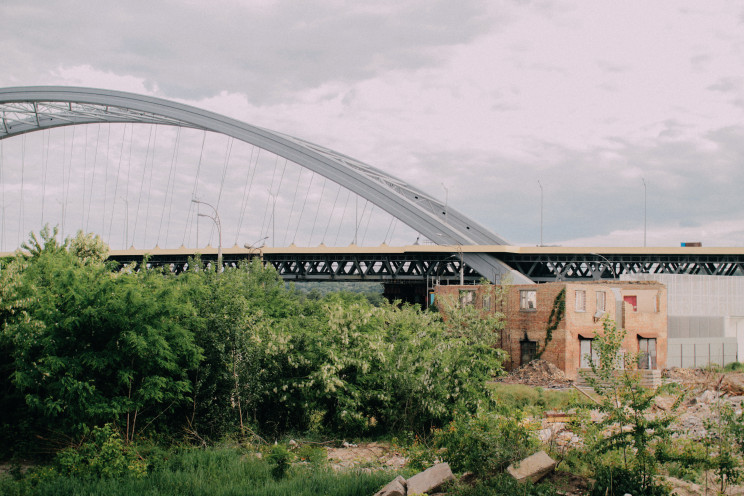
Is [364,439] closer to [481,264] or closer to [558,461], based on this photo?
[558,461]

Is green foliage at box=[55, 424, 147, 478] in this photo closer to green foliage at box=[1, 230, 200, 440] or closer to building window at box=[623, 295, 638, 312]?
green foliage at box=[1, 230, 200, 440]

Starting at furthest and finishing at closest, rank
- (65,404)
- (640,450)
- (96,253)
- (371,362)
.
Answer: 1. (96,253)
2. (371,362)
3. (65,404)
4. (640,450)

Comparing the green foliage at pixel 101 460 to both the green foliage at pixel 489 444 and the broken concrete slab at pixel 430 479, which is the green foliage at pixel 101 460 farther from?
the green foliage at pixel 489 444

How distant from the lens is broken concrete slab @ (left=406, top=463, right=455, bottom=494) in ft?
39.5

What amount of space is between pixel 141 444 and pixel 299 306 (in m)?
11.5

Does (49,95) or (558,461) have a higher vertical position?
(49,95)

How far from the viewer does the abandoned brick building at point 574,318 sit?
3669cm

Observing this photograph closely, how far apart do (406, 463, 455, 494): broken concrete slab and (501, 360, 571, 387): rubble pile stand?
2345 centimetres

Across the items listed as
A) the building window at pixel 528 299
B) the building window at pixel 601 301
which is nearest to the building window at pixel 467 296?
the building window at pixel 528 299

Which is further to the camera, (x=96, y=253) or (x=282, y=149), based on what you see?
(x=282, y=149)

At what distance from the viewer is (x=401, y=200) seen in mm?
66688

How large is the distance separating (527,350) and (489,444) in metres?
26.5

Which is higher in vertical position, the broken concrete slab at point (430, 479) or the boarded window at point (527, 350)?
the boarded window at point (527, 350)

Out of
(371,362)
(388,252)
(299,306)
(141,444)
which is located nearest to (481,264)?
(388,252)
